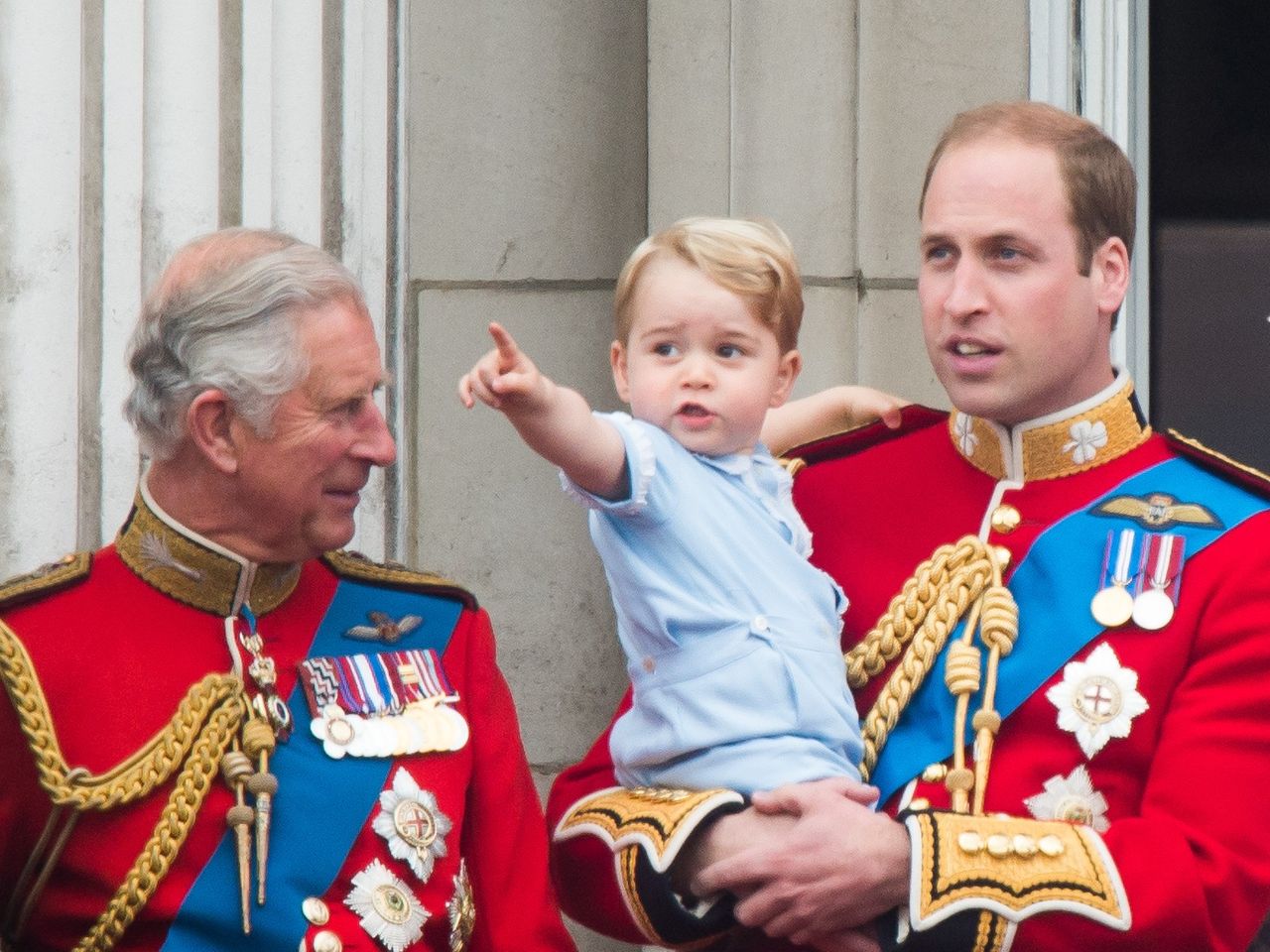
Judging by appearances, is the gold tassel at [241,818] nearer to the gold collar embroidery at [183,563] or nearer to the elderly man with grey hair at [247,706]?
the elderly man with grey hair at [247,706]

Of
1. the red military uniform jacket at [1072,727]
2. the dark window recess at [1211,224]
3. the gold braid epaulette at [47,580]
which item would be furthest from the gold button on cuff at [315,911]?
the dark window recess at [1211,224]

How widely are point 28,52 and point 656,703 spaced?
1.67 metres

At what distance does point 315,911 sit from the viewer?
2.57 meters

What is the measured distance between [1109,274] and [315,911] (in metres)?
1.31

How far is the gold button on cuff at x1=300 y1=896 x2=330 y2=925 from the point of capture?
2.56m

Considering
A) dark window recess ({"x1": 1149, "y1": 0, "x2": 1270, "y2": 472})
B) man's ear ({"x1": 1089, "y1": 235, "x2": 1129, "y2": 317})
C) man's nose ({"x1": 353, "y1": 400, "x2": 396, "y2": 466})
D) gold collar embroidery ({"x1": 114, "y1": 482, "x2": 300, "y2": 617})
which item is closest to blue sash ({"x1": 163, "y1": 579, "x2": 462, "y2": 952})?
gold collar embroidery ({"x1": 114, "y1": 482, "x2": 300, "y2": 617})

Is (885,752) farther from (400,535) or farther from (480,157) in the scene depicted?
(480,157)

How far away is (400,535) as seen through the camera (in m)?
4.16

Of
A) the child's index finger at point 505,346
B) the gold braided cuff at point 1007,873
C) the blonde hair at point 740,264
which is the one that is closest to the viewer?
the child's index finger at point 505,346

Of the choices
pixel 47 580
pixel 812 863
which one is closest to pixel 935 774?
pixel 812 863

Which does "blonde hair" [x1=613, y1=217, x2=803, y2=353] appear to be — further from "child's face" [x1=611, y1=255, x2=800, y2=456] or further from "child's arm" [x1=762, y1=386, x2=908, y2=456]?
"child's arm" [x1=762, y1=386, x2=908, y2=456]

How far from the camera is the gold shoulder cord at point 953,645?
267 centimetres

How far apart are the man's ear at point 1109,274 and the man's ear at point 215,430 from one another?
1115 millimetres

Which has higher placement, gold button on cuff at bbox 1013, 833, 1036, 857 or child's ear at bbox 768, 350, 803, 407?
child's ear at bbox 768, 350, 803, 407
